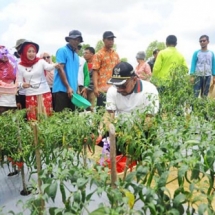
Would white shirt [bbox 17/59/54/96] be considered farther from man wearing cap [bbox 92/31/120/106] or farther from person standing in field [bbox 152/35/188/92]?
person standing in field [bbox 152/35/188/92]

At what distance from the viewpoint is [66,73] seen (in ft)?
12.5

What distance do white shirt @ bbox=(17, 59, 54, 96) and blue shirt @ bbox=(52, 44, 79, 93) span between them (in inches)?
8.6

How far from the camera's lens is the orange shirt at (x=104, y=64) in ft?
13.6

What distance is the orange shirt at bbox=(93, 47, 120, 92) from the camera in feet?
13.6

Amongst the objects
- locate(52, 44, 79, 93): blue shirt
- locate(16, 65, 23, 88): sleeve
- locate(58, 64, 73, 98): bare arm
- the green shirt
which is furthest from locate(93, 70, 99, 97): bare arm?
locate(16, 65, 23, 88): sleeve

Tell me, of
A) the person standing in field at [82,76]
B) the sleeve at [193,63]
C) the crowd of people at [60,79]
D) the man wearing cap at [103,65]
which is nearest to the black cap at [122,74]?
the crowd of people at [60,79]

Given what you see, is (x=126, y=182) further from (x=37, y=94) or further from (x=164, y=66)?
(x=164, y=66)

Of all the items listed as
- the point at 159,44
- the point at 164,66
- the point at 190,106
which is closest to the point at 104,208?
the point at 190,106

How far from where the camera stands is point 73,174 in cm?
132

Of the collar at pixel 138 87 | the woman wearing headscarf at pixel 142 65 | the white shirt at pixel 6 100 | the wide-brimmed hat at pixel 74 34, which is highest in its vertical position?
the wide-brimmed hat at pixel 74 34

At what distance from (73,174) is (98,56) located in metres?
2.94

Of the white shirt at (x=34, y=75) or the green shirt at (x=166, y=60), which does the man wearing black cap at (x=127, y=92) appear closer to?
the white shirt at (x=34, y=75)

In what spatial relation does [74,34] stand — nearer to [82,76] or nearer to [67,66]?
[67,66]

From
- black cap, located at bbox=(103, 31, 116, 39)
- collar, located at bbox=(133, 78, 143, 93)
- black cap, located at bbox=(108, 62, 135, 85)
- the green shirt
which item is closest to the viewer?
black cap, located at bbox=(108, 62, 135, 85)
